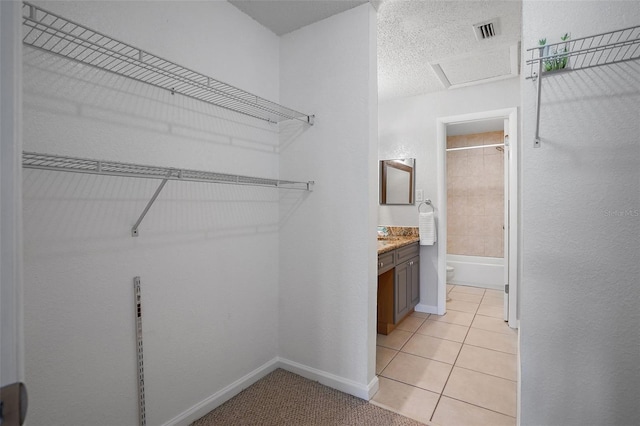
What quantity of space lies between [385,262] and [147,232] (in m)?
1.71

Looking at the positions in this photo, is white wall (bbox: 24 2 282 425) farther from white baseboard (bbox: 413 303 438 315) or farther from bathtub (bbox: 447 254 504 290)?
bathtub (bbox: 447 254 504 290)

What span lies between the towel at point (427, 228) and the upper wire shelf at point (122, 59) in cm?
175

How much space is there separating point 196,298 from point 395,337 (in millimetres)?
1823

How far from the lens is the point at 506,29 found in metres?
2.16

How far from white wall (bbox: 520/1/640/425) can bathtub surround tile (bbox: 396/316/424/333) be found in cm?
162

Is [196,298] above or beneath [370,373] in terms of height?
above

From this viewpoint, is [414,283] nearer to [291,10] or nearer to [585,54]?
[585,54]

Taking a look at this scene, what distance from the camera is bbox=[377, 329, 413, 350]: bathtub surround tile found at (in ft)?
8.56

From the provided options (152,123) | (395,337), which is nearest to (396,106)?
(395,337)

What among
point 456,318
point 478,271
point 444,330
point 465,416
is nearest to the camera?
point 465,416

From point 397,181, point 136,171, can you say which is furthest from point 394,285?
point 136,171

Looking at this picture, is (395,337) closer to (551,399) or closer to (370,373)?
(370,373)

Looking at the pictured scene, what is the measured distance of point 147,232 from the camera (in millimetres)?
1468

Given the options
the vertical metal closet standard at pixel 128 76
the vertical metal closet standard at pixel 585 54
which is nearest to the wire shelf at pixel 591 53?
the vertical metal closet standard at pixel 585 54
